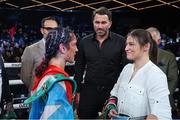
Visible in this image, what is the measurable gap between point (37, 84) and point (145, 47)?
0.94 metres

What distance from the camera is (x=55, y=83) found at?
1933 millimetres

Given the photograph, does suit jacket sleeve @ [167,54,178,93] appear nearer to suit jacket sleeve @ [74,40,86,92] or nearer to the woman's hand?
suit jacket sleeve @ [74,40,86,92]

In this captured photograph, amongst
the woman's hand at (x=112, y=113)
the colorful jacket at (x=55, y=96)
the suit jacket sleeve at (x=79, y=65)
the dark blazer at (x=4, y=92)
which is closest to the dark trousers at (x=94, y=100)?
the suit jacket sleeve at (x=79, y=65)

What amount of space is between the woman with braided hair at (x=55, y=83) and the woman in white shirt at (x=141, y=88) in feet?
2.21

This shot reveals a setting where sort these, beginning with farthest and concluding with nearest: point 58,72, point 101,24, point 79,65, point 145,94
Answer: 1. point 79,65
2. point 101,24
3. point 145,94
4. point 58,72

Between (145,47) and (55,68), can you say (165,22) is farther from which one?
(55,68)

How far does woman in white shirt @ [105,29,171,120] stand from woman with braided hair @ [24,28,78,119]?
674 mm

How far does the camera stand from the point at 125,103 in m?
2.68

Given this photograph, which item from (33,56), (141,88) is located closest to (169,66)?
(33,56)

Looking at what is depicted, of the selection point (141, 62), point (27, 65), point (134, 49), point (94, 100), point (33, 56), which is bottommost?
point (94, 100)

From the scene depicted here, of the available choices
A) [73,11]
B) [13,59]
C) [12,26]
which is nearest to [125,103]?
[13,59]

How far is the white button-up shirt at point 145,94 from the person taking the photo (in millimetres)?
2508

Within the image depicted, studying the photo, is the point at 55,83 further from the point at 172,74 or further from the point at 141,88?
the point at 172,74

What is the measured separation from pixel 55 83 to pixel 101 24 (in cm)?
198
